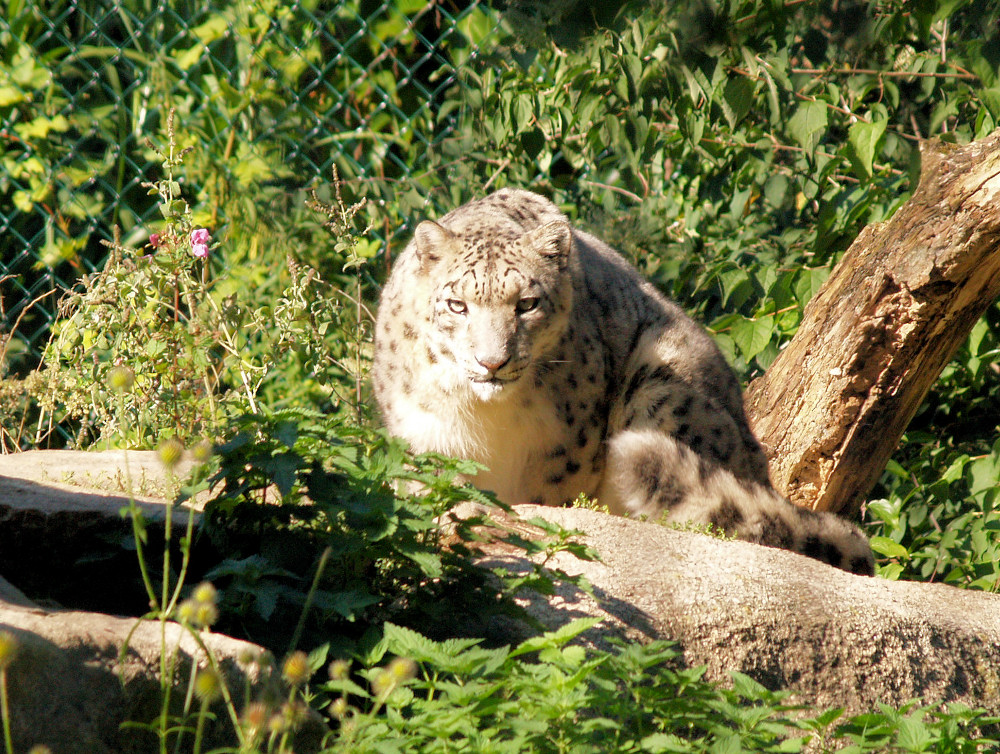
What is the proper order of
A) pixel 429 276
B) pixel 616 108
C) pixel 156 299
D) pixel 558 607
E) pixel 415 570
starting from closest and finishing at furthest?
pixel 415 570
pixel 558 607
pixel 616 108
pixel 429 276
pixel 156 299

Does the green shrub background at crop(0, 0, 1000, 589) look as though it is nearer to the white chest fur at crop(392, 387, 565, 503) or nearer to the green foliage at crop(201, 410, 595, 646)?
the white chest fur at crop(392, 387, 565, 503)

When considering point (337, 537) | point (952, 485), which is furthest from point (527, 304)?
point (952, 485)

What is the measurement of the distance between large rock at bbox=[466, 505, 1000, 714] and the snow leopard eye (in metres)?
1.07

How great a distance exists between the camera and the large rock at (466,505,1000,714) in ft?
10.5

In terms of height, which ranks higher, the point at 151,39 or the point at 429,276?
the point at 151,39

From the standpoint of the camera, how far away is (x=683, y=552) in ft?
11.6

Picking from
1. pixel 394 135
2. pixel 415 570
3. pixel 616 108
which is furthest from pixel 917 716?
pixel 394 135

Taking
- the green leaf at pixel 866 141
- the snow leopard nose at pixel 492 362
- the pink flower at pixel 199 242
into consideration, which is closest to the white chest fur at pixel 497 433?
the snow leopard nose at pixel 492 362

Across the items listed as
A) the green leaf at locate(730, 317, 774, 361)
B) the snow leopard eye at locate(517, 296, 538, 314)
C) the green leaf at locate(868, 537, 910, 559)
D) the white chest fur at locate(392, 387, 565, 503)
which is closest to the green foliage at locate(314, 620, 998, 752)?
the white chest fur at locate(392, 387, 565, 503)

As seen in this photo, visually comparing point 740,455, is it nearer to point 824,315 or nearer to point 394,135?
point 824,315

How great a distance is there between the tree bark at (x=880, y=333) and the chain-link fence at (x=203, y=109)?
8.35 ft

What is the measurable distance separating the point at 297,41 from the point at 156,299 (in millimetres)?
2383

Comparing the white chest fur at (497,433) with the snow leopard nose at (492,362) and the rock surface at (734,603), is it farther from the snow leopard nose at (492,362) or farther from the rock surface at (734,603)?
the rock surface at (734,603)

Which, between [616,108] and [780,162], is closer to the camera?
[616,108]
